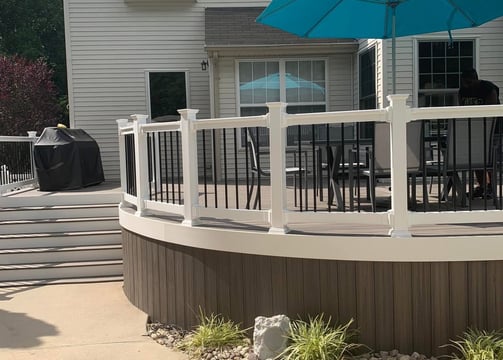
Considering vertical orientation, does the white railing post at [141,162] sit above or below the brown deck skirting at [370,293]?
above

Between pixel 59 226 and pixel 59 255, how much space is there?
0.60 m

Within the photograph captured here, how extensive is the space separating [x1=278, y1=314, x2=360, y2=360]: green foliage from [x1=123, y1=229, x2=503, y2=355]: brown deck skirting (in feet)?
0.34

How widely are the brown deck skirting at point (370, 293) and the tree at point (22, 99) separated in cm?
1582

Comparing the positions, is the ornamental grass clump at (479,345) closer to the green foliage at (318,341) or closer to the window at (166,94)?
the green foliage at (318,341)

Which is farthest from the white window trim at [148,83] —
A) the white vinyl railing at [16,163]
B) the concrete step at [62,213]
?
the concrete step at [62,213]

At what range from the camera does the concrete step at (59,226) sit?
7133mm

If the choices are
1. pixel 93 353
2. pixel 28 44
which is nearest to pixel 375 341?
pixel 93 353

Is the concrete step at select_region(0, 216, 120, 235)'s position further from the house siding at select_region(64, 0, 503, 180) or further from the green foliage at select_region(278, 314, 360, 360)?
the house siding at select_region(64, 0, 503, 180)

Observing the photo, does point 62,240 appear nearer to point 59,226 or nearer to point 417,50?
point 59,226

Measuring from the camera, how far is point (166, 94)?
11.3 metres

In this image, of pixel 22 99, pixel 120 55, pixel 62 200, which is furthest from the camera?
pixel 22 99

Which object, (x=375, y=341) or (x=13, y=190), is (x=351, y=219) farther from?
(x=13, y=190)

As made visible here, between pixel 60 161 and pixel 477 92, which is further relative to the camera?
pixel 60 161

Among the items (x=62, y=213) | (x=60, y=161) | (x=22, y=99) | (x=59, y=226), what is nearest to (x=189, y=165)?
(x=59, y=226)
